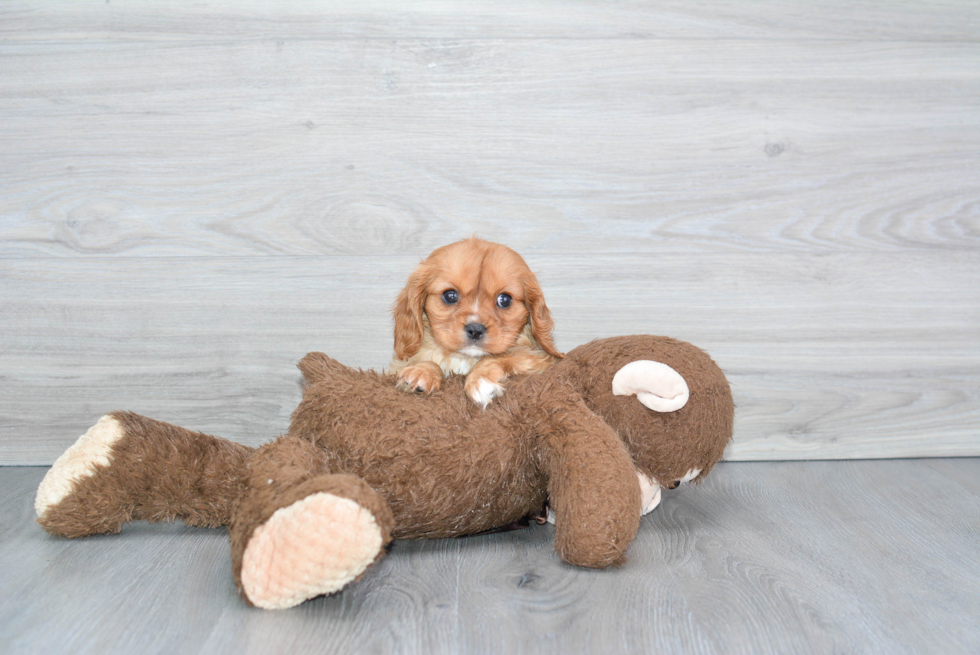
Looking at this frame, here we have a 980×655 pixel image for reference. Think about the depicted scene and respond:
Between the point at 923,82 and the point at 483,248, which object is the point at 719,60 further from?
the point at 483,248

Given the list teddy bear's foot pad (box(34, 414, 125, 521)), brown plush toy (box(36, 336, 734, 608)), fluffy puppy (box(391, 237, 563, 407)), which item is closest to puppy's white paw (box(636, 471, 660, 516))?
brown plush toy (box(36, 336, 734, 608))

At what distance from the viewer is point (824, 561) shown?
1.23 meters

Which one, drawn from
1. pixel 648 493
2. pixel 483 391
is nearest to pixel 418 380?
pixel 483 391

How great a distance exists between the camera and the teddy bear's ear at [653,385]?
1.22m

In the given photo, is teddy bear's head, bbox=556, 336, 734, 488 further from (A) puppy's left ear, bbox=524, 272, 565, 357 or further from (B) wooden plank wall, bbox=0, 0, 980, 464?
(B) wooden plank wall, bbox=0, 0, 980, 464

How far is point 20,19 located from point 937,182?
2385mm

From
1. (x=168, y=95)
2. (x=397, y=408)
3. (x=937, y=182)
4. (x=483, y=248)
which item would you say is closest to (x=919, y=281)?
(x=937, y=182)

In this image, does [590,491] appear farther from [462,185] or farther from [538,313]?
[462,185]

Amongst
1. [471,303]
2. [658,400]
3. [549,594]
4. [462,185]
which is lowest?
[549,594]

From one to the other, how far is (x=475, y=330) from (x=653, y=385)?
33 centimetres

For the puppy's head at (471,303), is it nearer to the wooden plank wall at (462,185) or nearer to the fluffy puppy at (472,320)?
the fluffy puppy at (472,320)

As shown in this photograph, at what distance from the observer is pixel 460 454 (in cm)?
120

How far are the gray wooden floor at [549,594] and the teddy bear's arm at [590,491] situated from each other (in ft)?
0.19

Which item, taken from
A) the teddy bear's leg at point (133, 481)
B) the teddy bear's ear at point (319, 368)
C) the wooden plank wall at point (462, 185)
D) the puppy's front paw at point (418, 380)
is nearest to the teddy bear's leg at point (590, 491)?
the puppy's front paw at point (418, 380)
